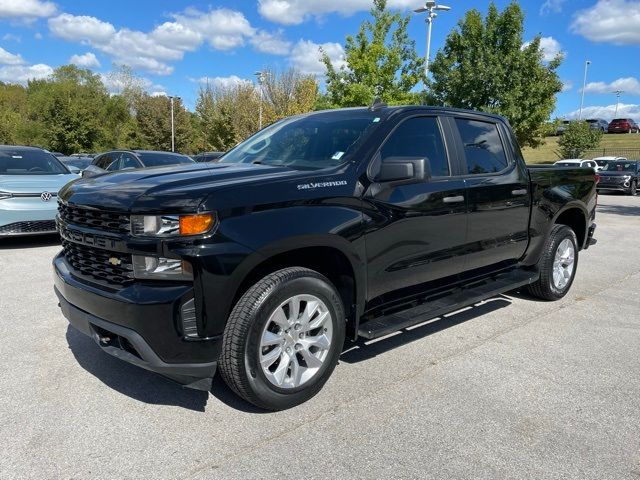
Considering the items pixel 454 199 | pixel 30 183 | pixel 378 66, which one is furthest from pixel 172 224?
pixel 378 66

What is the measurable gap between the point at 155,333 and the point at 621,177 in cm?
2403

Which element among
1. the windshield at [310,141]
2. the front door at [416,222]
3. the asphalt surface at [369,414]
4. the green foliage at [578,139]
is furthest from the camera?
the green foliage at [578,139]

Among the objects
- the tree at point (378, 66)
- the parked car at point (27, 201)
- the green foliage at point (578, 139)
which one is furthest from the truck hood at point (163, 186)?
the green foliage at point (578, 139)

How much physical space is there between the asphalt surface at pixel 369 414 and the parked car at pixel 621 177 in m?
20.4

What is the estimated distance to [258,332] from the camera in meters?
2.90

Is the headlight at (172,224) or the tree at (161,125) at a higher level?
the tree at (161,125)

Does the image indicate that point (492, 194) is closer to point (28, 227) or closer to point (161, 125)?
point (28, 227)

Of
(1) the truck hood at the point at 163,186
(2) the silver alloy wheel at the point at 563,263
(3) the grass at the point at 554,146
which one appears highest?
(3) the grass at the point at 554,146

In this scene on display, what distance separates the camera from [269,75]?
38312mm

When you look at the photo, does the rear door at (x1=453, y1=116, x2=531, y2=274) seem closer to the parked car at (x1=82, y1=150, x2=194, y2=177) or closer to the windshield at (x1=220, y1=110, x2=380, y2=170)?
the windshield at (x1=220, y1=110, x2=380, y2=170)

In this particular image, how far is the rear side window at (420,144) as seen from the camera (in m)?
3.76

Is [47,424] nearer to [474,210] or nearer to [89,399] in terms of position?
[89,399]

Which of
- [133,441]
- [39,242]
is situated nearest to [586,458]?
[133,441]

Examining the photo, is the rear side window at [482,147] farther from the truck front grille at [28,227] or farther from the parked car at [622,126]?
the parked car at [622,126]
